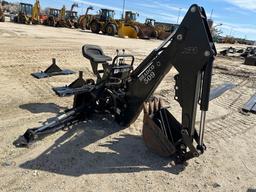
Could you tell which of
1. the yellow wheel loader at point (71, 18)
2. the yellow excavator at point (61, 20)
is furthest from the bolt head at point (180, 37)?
the yellow wheel loader at point (71, 18)

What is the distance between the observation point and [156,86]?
159 inches

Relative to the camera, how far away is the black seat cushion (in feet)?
15.7

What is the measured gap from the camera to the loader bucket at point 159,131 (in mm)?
3683

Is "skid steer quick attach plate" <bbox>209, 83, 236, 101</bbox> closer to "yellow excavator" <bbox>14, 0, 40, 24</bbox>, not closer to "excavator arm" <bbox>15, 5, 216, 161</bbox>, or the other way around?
"excavator arm" <bbox>15, 5, 216, 161</bbox>

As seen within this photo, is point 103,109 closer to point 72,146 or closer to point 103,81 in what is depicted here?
point 103,81

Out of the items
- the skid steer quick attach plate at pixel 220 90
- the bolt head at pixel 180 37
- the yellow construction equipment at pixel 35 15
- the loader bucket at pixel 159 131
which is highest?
the bolt head at pixel 180 37

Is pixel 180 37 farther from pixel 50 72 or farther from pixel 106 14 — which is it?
pixel 106 14

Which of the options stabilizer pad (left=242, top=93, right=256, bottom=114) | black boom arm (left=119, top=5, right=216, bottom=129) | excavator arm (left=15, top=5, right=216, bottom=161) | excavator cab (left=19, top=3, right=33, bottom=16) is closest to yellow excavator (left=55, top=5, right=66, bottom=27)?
excavator cab (left=19, top=3, right=33, bottom=16)

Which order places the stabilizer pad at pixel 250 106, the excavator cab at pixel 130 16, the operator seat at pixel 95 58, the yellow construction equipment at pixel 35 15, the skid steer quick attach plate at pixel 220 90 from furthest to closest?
the excavator cab at pixel 130 16, the yellow construction equipment at pixel 35 15, the skid steer quick attach plate at pixel 220 90, the stabilizer pad at pixel 250 106, the operator seat at pixel 95 58

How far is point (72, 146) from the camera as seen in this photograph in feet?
12.6

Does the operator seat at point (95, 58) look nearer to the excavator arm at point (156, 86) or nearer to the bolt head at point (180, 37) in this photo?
the excavator arm at point (156, 86)

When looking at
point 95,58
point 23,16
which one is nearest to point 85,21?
point 23,16

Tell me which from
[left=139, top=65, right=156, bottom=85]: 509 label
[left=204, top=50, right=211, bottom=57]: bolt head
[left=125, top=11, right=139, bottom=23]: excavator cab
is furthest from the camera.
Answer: [left=125, top=11, right=139, bottom=23]: excavator cab

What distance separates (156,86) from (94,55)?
4.64 ft
